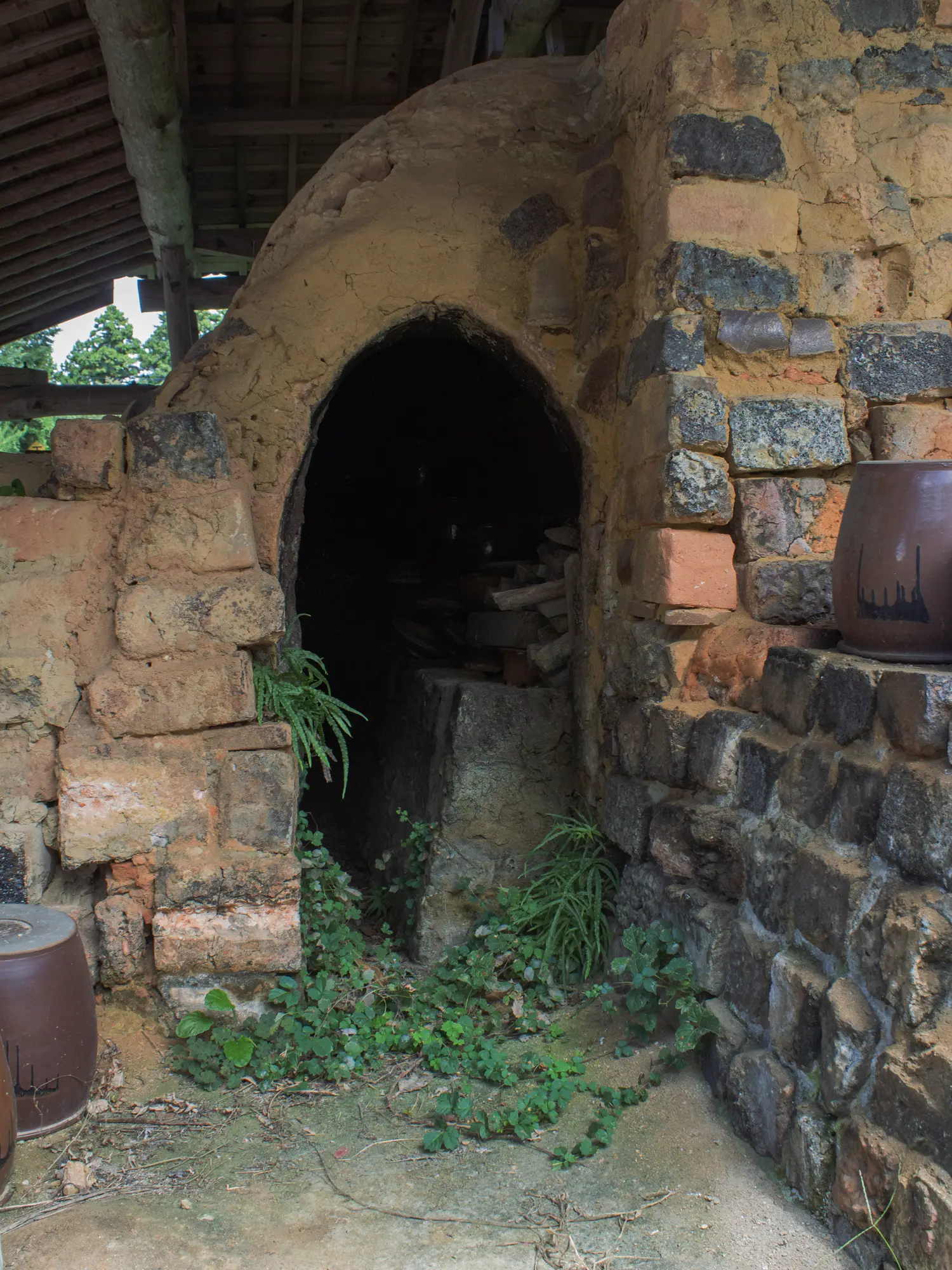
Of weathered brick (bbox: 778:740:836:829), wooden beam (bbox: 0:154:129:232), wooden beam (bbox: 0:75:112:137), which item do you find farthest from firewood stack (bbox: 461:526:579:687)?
wooden beam (bbox: 0:154:129:232)

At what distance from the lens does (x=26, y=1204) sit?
2338mm

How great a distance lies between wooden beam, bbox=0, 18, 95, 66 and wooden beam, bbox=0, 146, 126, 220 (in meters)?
1.38

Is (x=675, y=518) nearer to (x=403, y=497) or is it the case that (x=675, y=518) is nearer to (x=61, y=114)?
(x=403, y=497)

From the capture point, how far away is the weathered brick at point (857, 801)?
223 cm

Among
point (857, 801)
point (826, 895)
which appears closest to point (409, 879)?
point (826, 895)

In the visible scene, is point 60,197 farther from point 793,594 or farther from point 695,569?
point 793,594

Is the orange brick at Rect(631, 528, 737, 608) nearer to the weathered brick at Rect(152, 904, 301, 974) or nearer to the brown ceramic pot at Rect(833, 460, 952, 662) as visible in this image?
the brown ceramic pot at Rect(833, 460, 952, 662)

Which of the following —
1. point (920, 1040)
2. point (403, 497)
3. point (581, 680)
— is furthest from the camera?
point (403, 497)

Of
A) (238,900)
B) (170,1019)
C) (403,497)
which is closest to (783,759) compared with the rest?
(238,900)

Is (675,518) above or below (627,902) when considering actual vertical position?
above

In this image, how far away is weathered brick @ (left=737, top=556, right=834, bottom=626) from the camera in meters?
3.10

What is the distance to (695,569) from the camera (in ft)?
10.4

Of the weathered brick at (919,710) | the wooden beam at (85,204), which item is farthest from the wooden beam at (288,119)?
the weathered brick at (919,710)

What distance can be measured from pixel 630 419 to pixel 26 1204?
2632 mm
